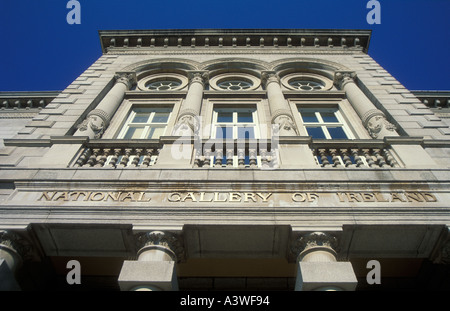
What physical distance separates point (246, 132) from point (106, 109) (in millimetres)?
5275

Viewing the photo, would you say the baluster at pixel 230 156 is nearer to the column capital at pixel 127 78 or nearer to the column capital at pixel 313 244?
the column capital at pixel 313 244

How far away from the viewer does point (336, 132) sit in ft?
42.9

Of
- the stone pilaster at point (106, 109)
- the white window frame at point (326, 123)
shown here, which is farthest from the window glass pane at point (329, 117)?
the stone pilaster at point (106, 109)

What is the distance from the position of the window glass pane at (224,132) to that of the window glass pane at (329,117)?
13.2 feet

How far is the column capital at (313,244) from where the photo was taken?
7.22 metres

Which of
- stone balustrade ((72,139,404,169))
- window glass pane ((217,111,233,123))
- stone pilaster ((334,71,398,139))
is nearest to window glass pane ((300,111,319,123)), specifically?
stone pilaster ((334,71,398,139))

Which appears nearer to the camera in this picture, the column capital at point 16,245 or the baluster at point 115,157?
the column capital at point 16,245

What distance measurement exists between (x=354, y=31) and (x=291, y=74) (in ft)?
17.9

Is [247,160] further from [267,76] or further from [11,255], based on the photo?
[267,76]

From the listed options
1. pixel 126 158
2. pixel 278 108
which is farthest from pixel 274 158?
pixel 126 158

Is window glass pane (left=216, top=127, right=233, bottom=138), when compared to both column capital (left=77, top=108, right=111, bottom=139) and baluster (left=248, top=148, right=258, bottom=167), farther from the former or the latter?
column capital (left=77, top=108, right=111, bottom=139)

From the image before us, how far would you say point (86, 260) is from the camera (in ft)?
28.2

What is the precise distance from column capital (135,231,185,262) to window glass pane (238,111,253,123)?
7.47 meters

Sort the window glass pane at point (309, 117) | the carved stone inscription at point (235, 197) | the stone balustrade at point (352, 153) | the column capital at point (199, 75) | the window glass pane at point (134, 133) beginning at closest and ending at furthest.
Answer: the carved stone inscription at point (235, 197) < the stone balustrade at point (352, 153) < the window glass pane at point (134, 133) < the window glass pane at point (309, 117) < the column capital at point (199, 75)
